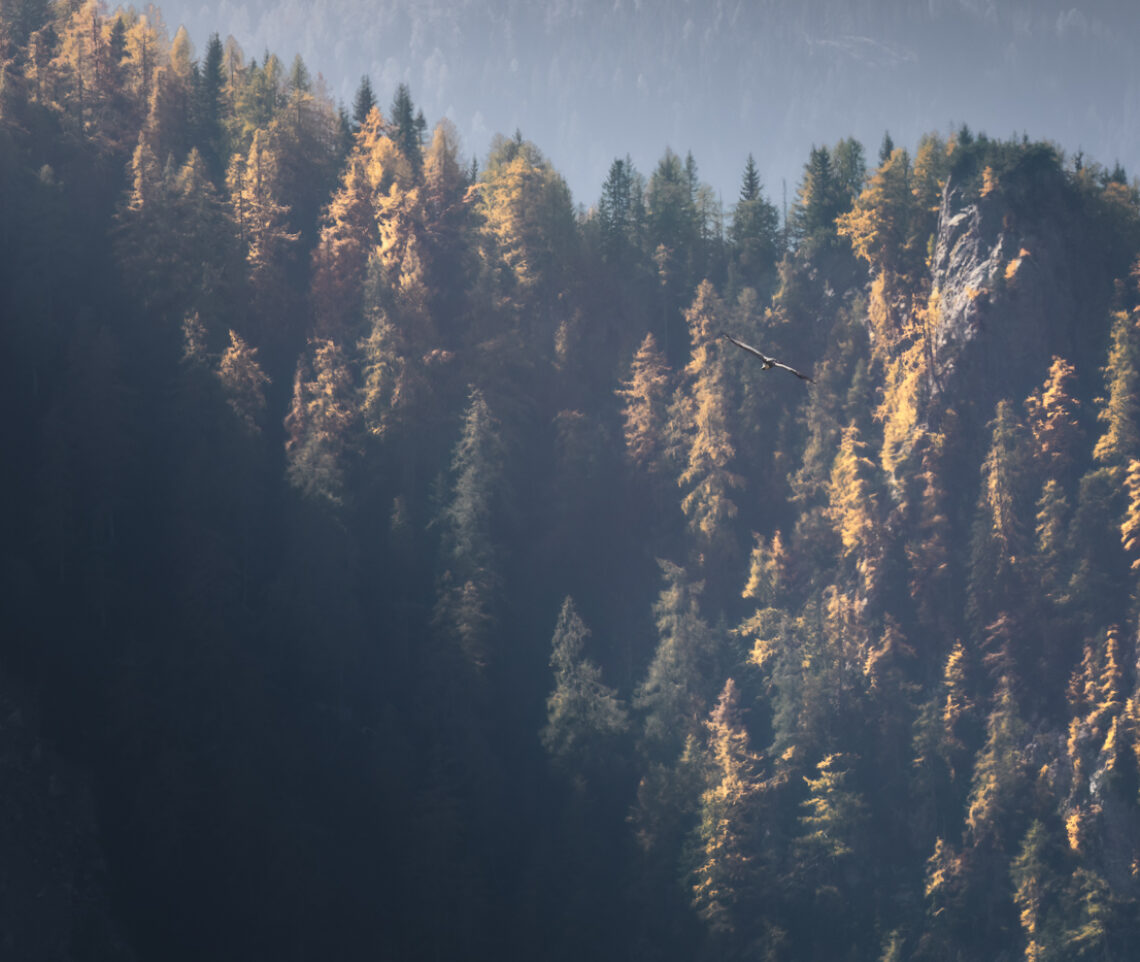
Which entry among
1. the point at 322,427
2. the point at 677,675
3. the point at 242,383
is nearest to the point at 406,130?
the point at 242,383

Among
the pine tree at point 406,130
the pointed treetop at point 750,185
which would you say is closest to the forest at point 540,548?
the pointed treetop at point 750,185

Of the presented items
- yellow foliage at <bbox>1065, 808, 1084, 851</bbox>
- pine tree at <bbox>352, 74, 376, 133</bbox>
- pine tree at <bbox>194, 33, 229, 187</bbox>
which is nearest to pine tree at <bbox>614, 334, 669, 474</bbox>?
pine tree at <bbox>352, 74, 376, 133</bbox>

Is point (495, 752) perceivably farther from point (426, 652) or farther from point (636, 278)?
point (636, 278)

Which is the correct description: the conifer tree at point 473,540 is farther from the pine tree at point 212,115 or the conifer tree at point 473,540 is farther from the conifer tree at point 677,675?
the pine tree at point 212,115

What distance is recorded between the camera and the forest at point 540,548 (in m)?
54.7

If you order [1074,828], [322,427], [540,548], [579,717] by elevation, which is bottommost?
[1074,828]

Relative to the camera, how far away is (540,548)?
6956cm

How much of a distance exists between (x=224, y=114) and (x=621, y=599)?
47.2m

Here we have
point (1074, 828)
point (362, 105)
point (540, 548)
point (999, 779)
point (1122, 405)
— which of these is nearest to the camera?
point (1074, 828)

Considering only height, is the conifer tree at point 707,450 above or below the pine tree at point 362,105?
below

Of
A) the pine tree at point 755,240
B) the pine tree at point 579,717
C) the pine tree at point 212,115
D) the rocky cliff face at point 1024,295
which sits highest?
the pine tree at point 212,115

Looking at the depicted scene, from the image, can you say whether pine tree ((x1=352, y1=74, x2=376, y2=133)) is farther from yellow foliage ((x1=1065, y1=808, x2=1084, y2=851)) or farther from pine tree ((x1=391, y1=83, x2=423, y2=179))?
yellow foliage ((x1=1065, y1=808, x2=1084, y2=851))

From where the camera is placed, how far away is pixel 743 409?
71.6 meters

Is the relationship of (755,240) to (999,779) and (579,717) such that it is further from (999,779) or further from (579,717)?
(999,779)
